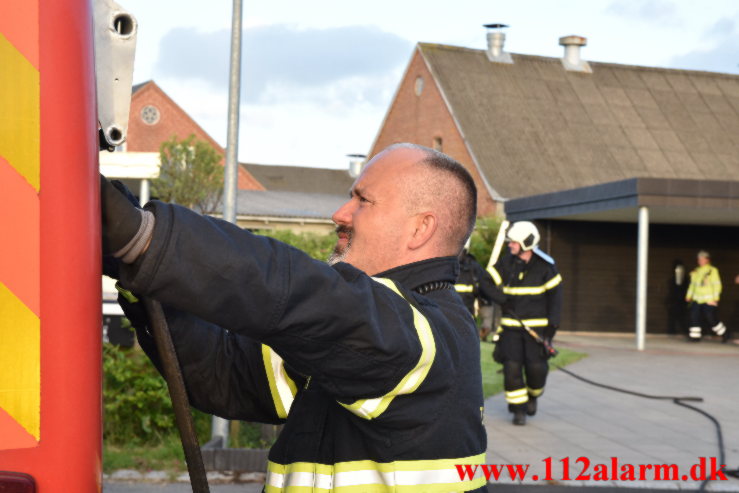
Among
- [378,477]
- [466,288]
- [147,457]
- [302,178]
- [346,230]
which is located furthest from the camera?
[302,178]

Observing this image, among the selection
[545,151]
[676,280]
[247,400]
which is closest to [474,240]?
[676,280]

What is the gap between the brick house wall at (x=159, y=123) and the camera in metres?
45.8

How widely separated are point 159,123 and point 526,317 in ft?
124

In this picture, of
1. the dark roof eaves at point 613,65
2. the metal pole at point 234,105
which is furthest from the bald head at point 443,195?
the dark roof eaves at point 613,65

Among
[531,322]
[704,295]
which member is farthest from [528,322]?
[704,295]

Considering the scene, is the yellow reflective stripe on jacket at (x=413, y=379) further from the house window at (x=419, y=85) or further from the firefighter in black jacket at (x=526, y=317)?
the house window at (x=419, y=85)

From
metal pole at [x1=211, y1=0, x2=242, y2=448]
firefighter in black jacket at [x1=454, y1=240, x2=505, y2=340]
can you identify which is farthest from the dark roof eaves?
metal pole at [x1=211, y1=0, x2=242, y2=448]

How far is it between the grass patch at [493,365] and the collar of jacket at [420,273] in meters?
9.64

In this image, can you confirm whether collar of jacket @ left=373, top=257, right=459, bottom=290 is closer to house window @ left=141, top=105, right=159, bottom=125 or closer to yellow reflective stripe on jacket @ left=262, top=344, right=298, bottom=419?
yellow reflective stripe on jacket @ left=262, top=344, right=298, bottom=419

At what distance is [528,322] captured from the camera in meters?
10.8

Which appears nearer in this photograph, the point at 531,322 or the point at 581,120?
the point at 531,322

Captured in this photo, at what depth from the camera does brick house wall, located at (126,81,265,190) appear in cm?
4575

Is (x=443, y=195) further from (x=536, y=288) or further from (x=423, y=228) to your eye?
(x=536, y=288)

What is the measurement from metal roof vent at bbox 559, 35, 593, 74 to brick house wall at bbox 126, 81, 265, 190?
1430 cm
